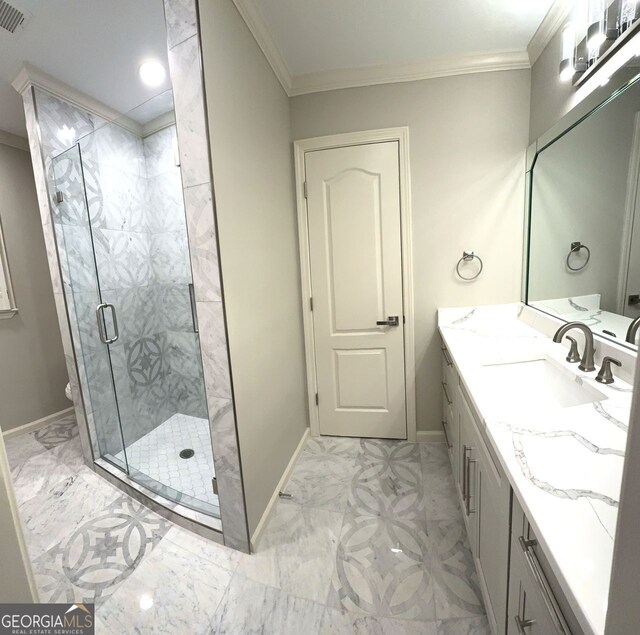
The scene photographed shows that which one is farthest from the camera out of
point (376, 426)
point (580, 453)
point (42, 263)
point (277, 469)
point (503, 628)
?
point (42, 263)

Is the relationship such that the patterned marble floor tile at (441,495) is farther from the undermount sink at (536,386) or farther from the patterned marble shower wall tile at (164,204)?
the patterned marble shower wall tile at (164,204)

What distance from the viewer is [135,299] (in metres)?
2.41

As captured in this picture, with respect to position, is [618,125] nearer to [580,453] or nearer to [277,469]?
[580,453]

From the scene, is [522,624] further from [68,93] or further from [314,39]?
[68,93]

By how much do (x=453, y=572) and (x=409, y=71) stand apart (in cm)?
273

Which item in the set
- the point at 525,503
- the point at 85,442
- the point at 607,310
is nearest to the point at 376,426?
the point at 607,310

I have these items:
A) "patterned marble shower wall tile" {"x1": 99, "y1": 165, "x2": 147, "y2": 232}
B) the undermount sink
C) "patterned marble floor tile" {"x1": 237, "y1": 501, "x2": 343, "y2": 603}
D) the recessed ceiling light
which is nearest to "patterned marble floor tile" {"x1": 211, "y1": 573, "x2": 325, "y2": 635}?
"patterned marble floor tile" {"x1": 237, "y1": 501, "x2": 343, "y2": 603}

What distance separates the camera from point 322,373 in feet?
7.64

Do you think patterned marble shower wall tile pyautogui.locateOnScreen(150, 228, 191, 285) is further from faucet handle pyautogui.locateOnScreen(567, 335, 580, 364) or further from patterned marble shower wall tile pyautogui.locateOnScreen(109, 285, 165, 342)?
faucet handle pyautogui.locateOnScreen(567, 335, 580, 364)

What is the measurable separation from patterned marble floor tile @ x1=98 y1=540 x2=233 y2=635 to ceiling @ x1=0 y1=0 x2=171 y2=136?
8.59ft

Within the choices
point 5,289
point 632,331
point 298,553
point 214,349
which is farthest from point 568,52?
point 5,289

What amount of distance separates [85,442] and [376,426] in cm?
207

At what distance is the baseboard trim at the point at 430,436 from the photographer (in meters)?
2.23

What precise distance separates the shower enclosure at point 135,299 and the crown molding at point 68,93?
0.03 meters
